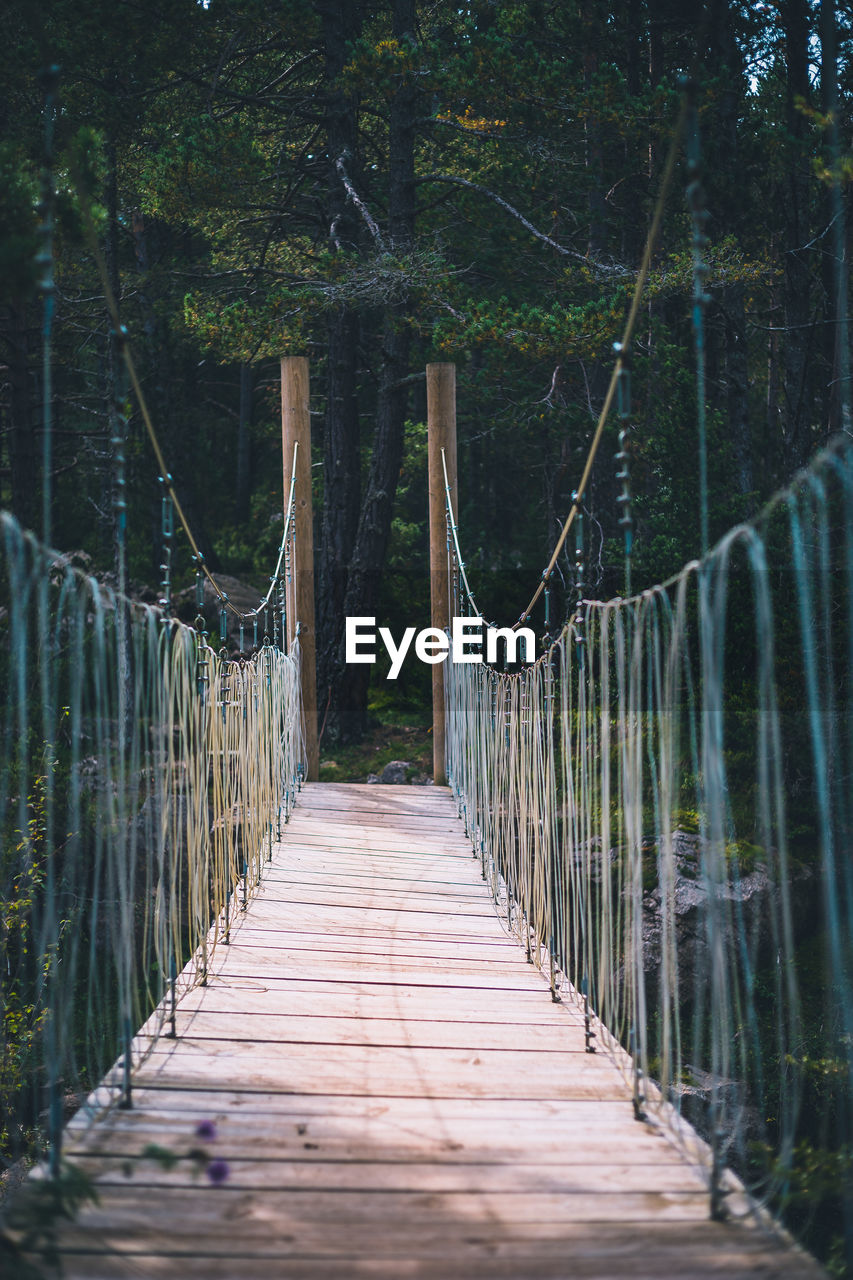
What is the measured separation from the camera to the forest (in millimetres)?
7266

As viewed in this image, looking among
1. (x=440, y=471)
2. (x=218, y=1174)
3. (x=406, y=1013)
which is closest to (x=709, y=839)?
(x=218, y=1174)

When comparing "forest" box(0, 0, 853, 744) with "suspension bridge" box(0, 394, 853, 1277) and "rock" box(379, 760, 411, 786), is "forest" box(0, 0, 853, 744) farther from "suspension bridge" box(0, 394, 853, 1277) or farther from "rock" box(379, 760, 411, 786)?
"suspension bridge" box(0, 394, 853, 1277)

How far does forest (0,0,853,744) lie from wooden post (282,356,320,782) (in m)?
1.31

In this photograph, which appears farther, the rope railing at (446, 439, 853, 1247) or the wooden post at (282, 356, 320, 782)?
the wooden post at (282, 356, 320, 782)

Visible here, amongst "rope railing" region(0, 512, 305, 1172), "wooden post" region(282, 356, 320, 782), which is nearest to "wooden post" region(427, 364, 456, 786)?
"wooden post" region(282, 356, 320, 782)

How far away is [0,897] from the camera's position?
595 cm

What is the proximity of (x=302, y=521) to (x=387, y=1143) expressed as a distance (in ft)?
14.2

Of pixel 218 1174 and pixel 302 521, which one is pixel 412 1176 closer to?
pixel 218 1174

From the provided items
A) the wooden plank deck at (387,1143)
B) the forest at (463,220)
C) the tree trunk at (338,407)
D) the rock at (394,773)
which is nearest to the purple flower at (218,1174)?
the wooden plank deck at (387,1143)

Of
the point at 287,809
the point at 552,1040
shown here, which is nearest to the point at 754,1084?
the point at 287,809

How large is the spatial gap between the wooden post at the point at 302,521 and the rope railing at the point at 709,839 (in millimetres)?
694

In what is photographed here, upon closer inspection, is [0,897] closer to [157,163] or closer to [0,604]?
[0,604]

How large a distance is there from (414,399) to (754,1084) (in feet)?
30.5

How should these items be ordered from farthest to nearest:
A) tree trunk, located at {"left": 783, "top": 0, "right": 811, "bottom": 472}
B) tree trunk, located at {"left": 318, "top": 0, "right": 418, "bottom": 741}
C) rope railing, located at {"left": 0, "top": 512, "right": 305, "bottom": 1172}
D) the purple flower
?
tree trunk, located at {"left": 318, "top": 0, "right": 418, "bottom": 741}, tree trunk, located at {"left": 783, "top": 0, "right": 811, "bottom": 472}, rope railing, located at {"left": 0, "top": 512, "right": 305, "bottom": 1172}, the purple flower
